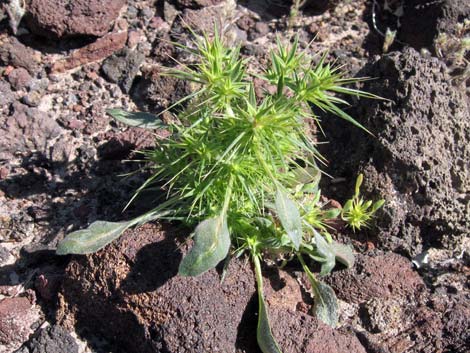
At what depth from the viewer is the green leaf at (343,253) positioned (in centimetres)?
300

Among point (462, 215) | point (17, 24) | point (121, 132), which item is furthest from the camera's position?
point (17, 24)

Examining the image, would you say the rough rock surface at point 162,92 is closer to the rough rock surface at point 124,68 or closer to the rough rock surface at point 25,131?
the rough rock surface at point 124,68

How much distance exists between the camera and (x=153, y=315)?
273 centimetres

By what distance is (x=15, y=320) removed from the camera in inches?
113

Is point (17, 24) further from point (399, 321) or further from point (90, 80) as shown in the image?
point (399, 321)

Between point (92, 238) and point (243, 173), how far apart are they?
0.72 meters

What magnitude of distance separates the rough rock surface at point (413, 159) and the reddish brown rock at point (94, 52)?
1562 millimetres

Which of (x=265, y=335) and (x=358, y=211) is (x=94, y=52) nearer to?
(x=358, y=211)

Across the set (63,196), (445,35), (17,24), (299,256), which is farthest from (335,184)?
(17,24)

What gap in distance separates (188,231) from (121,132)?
898mm

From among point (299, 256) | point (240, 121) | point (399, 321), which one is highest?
point (240, 121)

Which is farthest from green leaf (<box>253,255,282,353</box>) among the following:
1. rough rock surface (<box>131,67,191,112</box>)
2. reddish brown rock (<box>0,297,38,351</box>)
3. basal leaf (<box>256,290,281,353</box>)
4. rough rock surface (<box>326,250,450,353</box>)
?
rough rock surface (<box>131,67,191,112</box>)

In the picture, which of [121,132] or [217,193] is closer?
[217,193]

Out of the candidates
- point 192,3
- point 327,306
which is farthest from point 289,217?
point 192,3
